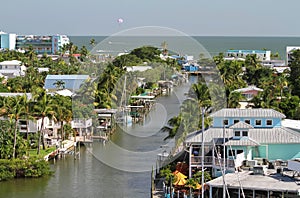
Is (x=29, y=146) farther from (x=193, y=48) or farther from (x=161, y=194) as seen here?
(x=193, y=48)

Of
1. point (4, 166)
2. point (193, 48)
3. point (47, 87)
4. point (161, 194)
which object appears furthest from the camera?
point (193, 48)

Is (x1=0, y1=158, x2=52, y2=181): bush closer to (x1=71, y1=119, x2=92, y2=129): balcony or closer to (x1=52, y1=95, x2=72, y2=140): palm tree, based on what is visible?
(x1=52, y1=95, x2=72, y2=140): palm tree

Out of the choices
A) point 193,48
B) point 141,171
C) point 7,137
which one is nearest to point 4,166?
point 7,137

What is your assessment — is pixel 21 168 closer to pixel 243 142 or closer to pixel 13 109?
pixel 13 109

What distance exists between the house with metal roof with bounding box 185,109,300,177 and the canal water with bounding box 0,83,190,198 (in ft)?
8.26

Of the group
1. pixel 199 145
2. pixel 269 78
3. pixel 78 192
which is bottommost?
pixel 78 192

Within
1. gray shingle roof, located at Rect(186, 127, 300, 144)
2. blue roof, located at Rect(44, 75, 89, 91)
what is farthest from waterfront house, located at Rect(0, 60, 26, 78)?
gray shingle roof, located at Rect(186, 127, 300, 144)

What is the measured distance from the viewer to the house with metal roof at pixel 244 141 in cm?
Answer: 2470

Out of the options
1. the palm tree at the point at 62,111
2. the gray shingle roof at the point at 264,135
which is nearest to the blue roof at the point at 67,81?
the palm tree at the point at 62,111

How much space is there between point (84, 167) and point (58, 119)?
16.4ft

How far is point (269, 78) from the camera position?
187ft

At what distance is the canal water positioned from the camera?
2609 centimetres

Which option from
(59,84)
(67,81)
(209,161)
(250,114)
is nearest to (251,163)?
(209,161)

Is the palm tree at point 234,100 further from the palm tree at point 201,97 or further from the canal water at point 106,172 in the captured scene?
the canal water at point 106,172
